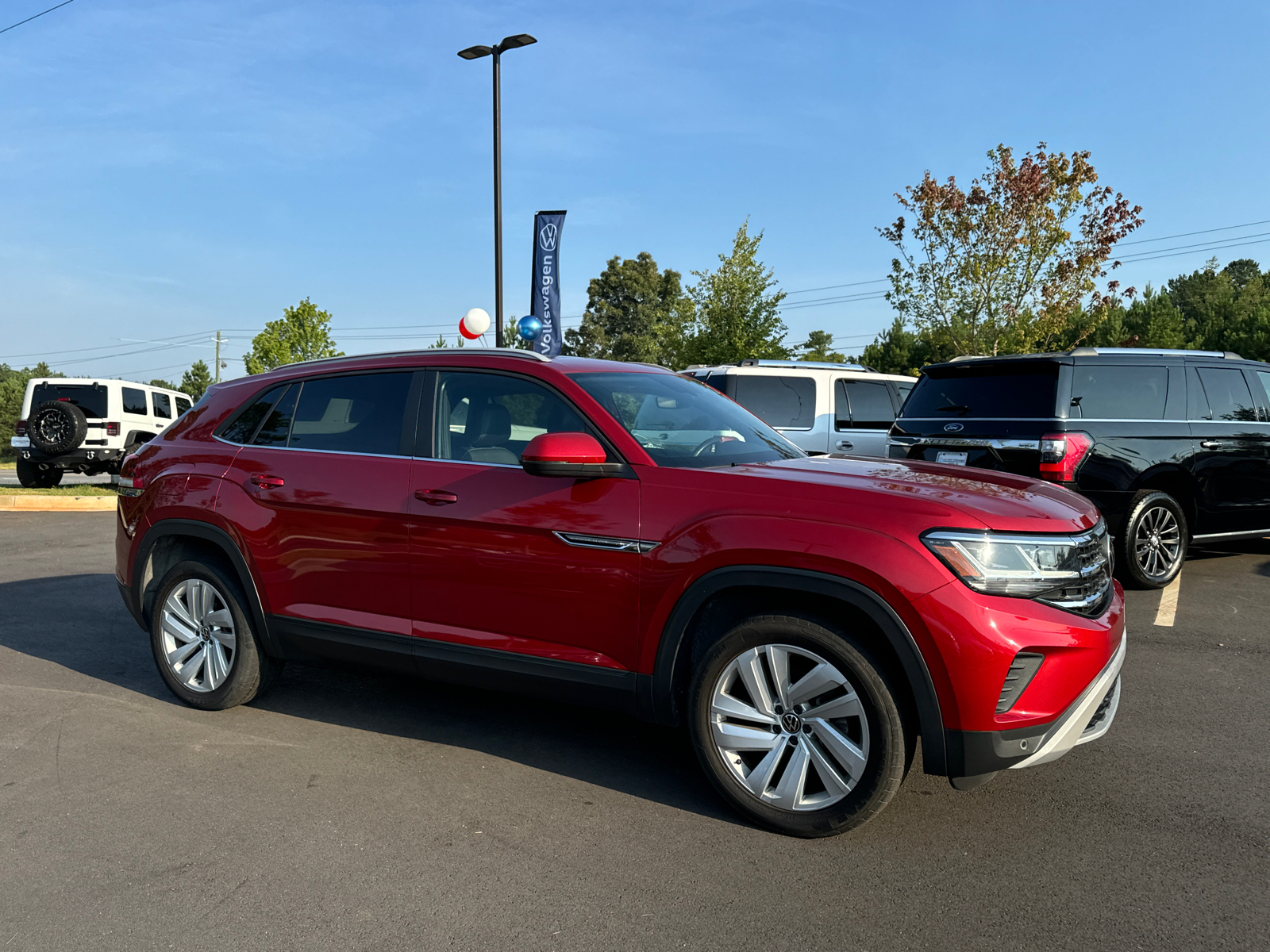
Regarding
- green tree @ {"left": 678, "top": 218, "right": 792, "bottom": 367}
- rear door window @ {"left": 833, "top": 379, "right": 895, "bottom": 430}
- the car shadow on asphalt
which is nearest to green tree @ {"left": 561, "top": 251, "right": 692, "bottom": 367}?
green tree @ {"left": 678, "top": 218, "right": 792, "bottom": 367}

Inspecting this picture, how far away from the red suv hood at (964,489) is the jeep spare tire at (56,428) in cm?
1681

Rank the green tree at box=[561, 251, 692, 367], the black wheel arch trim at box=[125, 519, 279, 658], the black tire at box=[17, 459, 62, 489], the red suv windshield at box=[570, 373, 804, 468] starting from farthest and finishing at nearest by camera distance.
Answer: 1. the green tree at box=[561, 251, 692, 367]
2. the black tire at box=[17, 459, 62, 489]
3. the black wheel arch trim at box=[125, 519, 279, 658]
4. the red suv windshield at box=[570, 373, 804, 468]

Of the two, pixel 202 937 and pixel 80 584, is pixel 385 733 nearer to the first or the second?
pixel 202 937

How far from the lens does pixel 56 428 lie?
56.5ft

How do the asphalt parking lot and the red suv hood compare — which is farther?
the red suv hood

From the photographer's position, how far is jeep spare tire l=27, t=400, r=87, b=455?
56.1 ft

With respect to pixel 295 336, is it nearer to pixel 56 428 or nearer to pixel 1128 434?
pixel 56 428

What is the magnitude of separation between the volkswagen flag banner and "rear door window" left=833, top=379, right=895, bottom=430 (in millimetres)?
7404

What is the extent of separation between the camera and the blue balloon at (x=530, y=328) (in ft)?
55.0

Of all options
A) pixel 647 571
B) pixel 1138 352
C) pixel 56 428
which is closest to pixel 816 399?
pixel 1138 352

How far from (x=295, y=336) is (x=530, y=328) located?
2401 centimetres

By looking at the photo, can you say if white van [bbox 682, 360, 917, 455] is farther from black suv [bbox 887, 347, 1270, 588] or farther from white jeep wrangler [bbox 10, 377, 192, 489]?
white jeep wrangler [bbox 10, 377, 192, 489]

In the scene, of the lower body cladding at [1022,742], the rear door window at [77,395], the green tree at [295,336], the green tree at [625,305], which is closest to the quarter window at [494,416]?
the lower body cladding at [1022,742]

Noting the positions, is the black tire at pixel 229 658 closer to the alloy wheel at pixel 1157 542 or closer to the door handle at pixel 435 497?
Answer: the door handle at pixel 435 497
